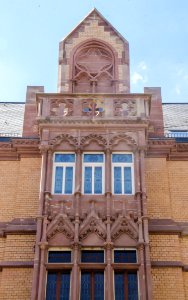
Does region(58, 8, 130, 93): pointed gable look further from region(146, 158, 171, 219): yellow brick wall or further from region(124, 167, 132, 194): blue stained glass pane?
region(124, 167, 132, 194): blue stained glass pane

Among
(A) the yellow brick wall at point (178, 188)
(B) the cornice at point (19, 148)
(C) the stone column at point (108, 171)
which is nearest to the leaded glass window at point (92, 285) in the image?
(C) the stone column at point (108, 171)

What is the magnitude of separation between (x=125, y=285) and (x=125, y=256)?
927 millimetres

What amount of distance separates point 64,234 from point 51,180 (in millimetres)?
2089

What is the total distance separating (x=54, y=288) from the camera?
53.0 feet

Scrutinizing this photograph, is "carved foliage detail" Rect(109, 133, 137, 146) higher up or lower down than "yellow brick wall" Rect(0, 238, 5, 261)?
higher up

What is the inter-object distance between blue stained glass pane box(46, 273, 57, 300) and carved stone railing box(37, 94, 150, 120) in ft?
18.9

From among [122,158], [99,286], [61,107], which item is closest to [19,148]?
[61,107]

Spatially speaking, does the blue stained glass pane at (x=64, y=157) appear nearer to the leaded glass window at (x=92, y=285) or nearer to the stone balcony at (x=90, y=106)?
the stone balcony at (x=90, y=106)

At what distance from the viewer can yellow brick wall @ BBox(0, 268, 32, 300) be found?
54.6ft

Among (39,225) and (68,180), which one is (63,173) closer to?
(68,180)

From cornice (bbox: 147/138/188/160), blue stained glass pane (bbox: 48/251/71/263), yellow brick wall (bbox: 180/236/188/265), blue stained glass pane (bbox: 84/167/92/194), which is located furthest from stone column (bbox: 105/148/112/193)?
yellow brick wall (bbox: 180/236/188/265)

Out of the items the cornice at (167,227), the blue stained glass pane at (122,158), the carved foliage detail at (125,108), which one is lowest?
the cornice at (167,227)

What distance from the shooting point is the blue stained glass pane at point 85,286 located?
52.2 feet

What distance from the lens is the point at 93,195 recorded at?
17781 mm
